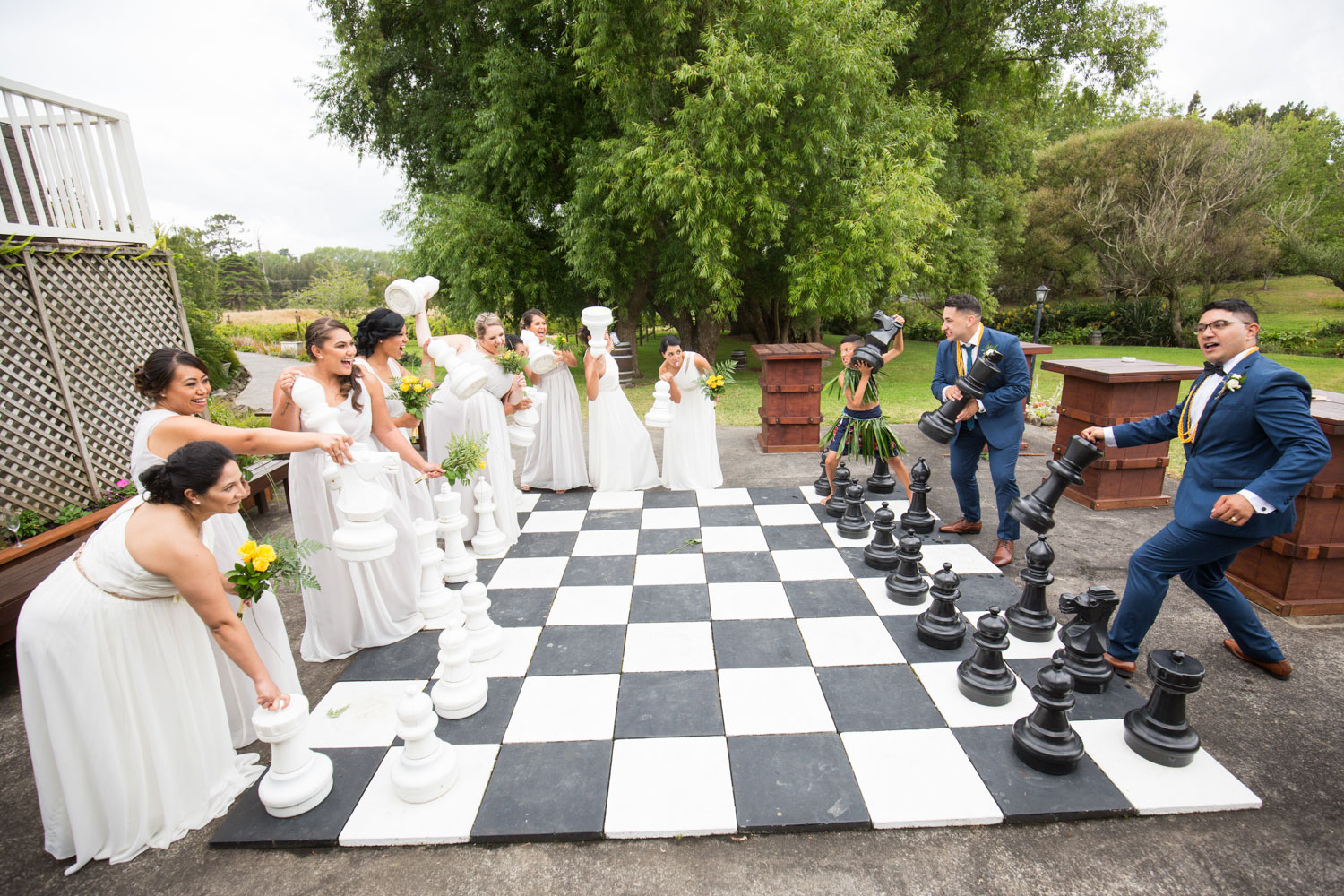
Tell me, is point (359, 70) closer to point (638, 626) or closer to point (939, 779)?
point (638, 626)

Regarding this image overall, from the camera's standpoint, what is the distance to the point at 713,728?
2762mm

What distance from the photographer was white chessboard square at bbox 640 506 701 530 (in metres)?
5.12

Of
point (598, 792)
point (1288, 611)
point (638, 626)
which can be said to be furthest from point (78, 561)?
point (1288, 611)

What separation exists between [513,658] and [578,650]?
0.35 meters

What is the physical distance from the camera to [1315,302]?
2608 cm

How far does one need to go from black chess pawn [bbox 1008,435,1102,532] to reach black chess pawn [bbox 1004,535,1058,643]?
21cm

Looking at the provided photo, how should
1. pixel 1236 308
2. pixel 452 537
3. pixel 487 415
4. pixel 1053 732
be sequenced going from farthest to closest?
pixel 487 415, pixel 452 537, pixel 1236 308, pixel 1053 732

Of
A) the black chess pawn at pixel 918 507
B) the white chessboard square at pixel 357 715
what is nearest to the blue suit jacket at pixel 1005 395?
the black chess pawn at pixel 918 507

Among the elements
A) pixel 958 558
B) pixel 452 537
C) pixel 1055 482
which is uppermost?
pixel 1055 482

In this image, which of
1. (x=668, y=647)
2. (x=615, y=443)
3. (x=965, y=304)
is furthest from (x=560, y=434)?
(x=965, y=304)

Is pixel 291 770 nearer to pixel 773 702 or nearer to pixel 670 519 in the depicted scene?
pixel 773 702

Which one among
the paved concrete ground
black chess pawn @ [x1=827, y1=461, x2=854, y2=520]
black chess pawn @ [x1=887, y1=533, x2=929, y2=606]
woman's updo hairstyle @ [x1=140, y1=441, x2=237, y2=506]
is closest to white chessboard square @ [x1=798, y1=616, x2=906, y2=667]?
black chess pawn @ [x1=887, y1=533, x2=929, y2=606]

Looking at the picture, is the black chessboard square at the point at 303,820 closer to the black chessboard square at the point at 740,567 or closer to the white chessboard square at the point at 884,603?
the black chessboard square at the point at 740,567

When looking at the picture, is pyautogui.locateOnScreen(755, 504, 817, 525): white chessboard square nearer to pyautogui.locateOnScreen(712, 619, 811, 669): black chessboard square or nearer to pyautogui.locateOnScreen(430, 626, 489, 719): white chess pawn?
pyautogui.locateOnScreen(712, 619, 811, 669): black chessboard square
